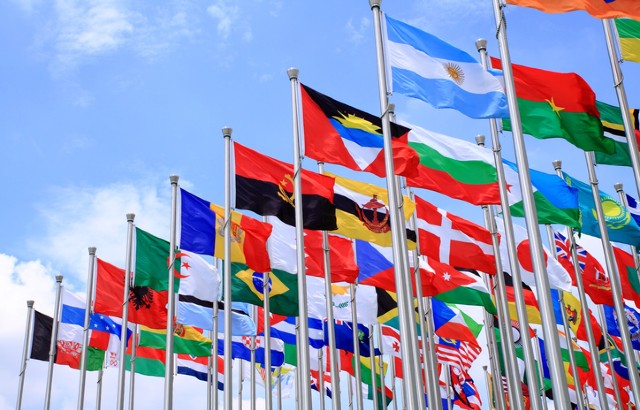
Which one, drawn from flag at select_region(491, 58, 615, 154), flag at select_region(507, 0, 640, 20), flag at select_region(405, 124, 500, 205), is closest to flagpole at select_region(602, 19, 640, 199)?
flag at select_region(491, 58, 615, 154)

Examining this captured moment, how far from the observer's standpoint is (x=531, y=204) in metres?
11.8

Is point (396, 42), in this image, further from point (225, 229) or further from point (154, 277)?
point (154, 277)

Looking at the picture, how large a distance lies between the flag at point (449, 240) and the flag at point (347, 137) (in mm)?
5062

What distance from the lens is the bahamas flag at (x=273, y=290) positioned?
72.6 ft

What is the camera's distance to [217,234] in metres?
20.4

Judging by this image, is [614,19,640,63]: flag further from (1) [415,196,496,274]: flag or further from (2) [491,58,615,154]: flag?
(1) [415,196,496,274]: flag

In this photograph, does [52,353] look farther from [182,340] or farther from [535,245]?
[535,245]

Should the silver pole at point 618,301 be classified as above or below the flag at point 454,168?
below

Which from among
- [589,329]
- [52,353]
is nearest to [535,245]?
[589,329]

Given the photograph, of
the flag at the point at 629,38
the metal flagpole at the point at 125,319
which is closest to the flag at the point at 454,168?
the flag at the point at 629,38

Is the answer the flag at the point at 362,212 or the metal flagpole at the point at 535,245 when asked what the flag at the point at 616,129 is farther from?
the metal flagpole at the point at 535,245

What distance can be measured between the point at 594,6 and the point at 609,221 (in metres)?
9.84

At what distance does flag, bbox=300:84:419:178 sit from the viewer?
15742 mm

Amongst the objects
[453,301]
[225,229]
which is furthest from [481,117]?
[453,301]
